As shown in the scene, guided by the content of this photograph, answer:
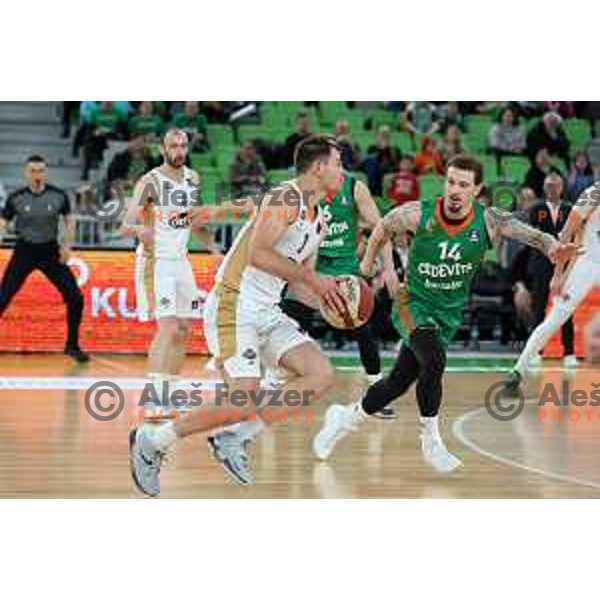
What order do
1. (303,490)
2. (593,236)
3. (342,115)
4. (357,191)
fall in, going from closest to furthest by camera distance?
(303,490) → (357,191) → (593,236) → (342,115)

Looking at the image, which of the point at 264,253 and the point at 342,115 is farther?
the point at 342,115

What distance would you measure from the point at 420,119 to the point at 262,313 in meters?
13.2

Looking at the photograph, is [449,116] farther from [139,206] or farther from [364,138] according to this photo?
[139,206]

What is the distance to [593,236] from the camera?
557 inches

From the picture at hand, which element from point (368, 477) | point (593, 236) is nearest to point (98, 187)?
point (593, 236)

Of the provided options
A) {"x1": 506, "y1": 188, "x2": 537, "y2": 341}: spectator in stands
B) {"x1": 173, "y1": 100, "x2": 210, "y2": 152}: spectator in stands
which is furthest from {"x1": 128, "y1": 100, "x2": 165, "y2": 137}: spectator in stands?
{"x1": 506, "y1": 188, "x2": 537, "y2": 341}: spectator in stands

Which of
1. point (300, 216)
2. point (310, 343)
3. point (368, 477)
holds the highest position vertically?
point (300, 216)

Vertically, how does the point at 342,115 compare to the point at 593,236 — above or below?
above

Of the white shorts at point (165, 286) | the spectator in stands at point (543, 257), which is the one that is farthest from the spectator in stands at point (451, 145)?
the white shorts at point (165, 286)

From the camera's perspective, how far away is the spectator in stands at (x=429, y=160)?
65.0 feet

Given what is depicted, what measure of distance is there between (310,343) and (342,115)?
528 inches

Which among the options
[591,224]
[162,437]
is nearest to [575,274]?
[591,224]

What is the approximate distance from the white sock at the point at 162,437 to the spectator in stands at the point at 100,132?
1224 centimetres
